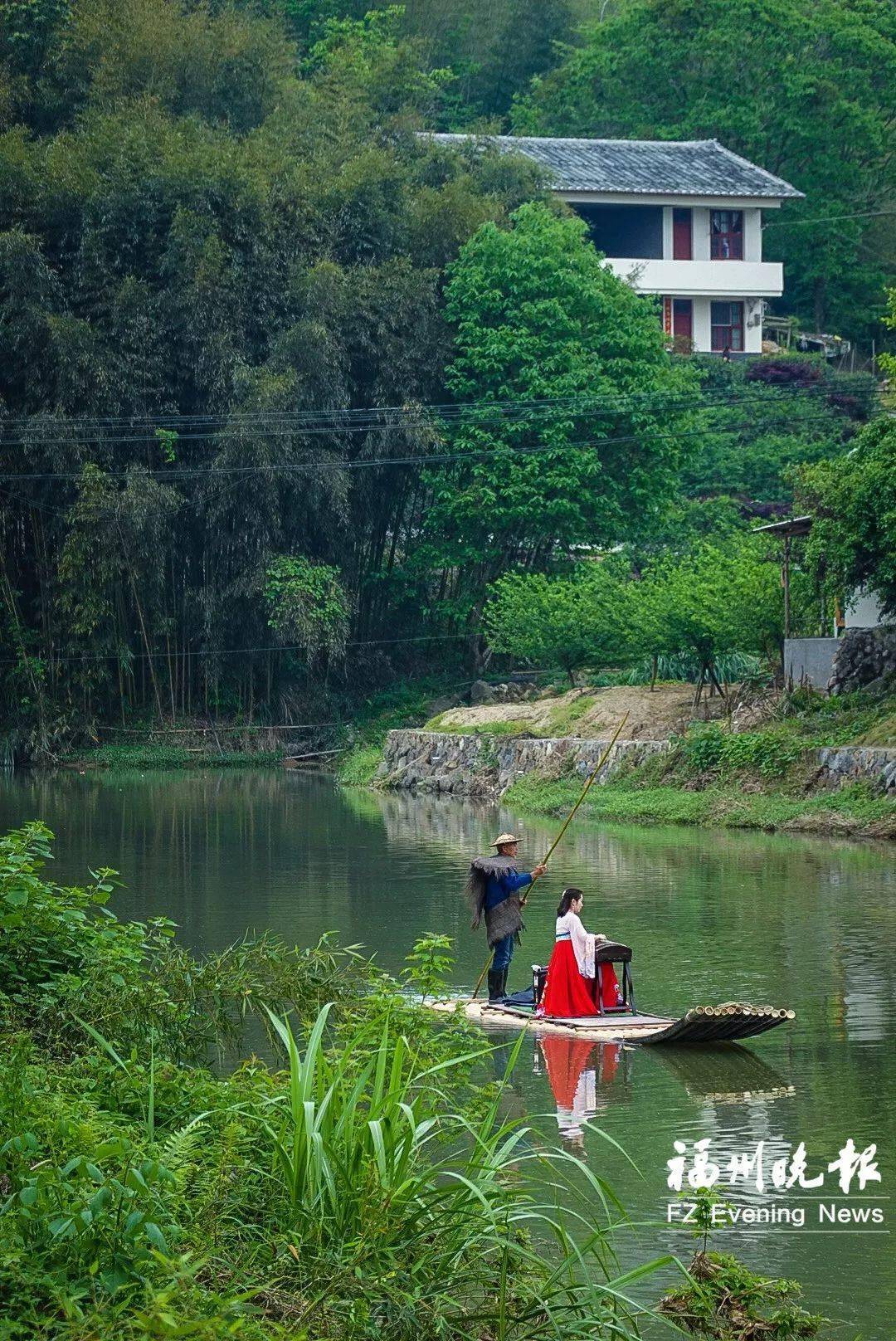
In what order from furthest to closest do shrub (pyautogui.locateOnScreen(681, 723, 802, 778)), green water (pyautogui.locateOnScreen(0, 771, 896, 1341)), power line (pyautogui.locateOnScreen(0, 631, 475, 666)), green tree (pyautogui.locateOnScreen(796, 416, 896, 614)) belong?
1. power line (pyautogui.locateOnScreen(0, 631, 475, 666))
2. shrub (pyautogui.locateOnScreen(681, 723, 802, 778))
3. green tree (pyautogui.locateOnScreen(796, 416, 896, 614))
4. green water (pyautogui.locateOnScreen(0, 771, 896, 1341))

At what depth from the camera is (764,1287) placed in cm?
778

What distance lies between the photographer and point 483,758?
3691cm

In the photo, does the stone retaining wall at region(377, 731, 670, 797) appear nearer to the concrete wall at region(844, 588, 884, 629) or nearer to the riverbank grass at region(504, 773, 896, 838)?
the riverbank grass at region(504, 773, 896, 838)

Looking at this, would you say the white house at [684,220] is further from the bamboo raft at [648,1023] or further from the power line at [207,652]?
the bamboo raft at [648,1023]

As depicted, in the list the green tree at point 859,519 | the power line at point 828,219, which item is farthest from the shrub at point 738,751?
the power line at point 828,219

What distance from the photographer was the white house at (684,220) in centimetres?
5525

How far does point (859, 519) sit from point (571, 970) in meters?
14.7

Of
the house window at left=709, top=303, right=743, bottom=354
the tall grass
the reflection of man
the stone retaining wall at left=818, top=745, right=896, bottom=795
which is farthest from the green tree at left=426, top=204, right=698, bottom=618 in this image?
the tall grass

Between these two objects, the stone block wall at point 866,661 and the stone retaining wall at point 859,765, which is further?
the stone block wall at point 866,661

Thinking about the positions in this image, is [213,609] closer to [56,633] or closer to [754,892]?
[56,633]

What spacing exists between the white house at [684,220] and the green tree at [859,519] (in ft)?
89.4

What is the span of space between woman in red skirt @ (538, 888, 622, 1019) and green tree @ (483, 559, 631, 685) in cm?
2163

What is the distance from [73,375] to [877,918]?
28.1 m

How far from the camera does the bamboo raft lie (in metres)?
12.6
